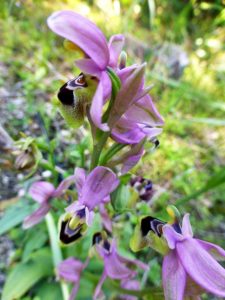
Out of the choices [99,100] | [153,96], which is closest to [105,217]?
[99,100]

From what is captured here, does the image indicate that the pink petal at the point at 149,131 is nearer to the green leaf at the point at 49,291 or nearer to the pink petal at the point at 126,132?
the pink petal at the point at 126,132

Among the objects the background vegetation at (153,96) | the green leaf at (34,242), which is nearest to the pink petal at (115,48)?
the background vegetation at (153,96)

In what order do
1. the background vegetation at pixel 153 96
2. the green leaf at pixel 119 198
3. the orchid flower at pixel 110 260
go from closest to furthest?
the green leaf at pixel 119 198 → the orchid flower at pixel 110 260 → the background vegetation at pixel 153 96

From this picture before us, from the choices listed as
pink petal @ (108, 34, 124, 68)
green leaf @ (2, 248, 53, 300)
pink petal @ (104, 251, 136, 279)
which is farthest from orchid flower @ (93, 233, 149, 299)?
pink petal @ (108, 34, 124, 68)

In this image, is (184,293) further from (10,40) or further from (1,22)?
(1,22)

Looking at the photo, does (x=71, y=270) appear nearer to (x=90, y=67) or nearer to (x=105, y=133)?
(x=105, y=133)

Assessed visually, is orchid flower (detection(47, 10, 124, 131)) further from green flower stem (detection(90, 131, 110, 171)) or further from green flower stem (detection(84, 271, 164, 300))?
green flower stem (detection(84, 271, 164, 300))

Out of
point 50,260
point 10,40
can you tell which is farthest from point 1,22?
point 50,260
